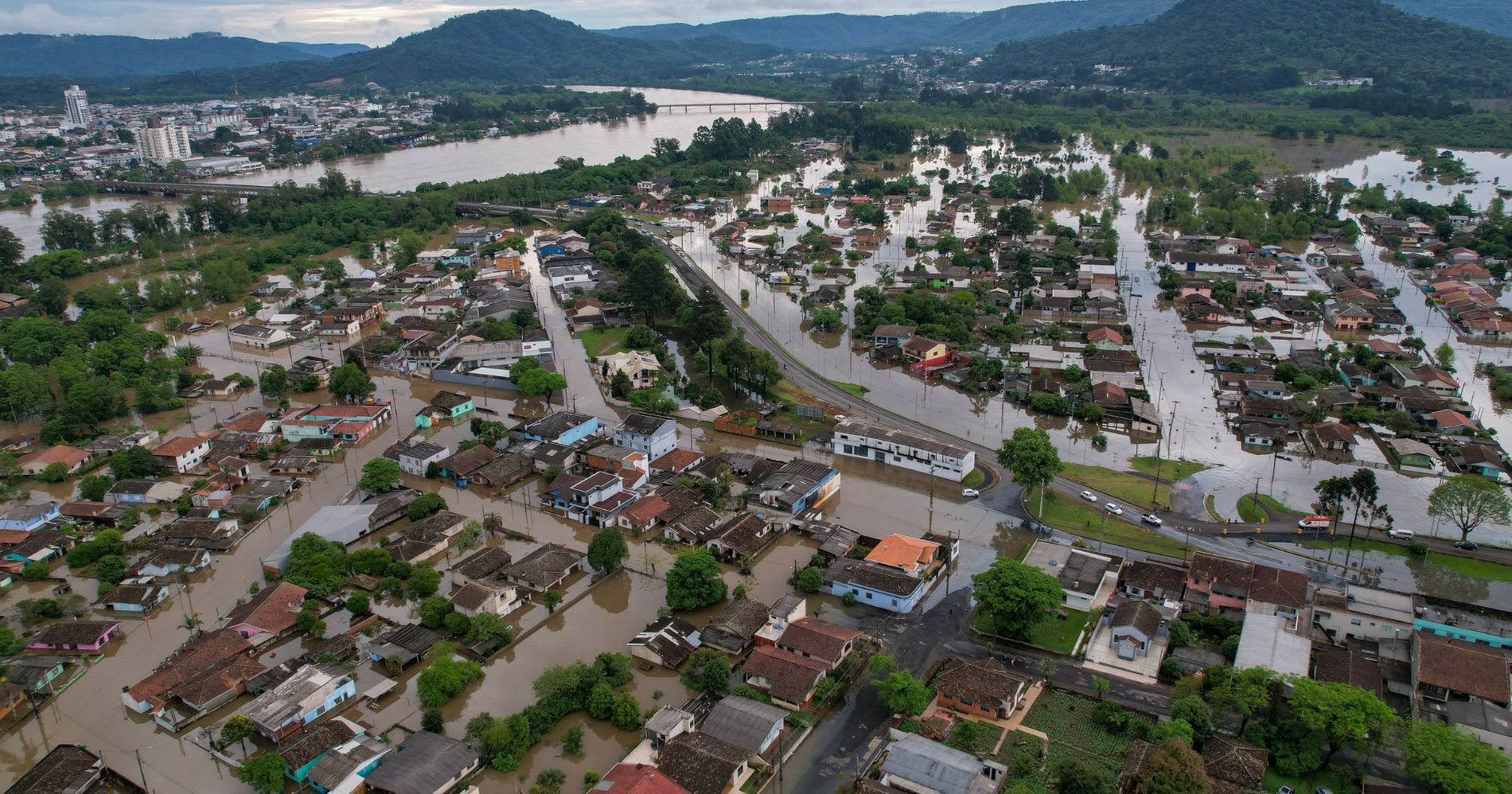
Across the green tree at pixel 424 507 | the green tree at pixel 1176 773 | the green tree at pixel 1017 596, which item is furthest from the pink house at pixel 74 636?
the green tree at pixel 1176 773

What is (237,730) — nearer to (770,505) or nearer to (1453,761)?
(770,505)

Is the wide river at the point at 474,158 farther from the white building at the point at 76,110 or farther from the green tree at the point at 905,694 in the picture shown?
the green tree at the point at 905,694

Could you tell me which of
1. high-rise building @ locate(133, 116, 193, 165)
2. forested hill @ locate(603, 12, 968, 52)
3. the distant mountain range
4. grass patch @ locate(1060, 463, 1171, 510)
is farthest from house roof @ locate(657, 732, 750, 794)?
forested hill @ locate(603, 12, 968, 52)

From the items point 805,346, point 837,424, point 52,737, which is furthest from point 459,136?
point 52,737

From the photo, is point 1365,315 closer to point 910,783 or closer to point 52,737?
point 910,783

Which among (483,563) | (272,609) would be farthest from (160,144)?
(483,563)
